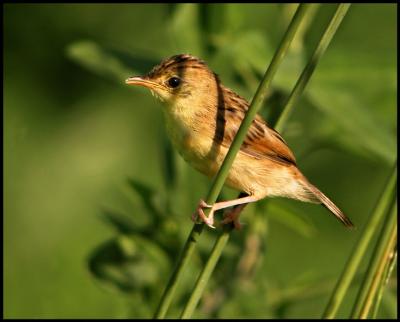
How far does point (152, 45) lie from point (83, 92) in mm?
520

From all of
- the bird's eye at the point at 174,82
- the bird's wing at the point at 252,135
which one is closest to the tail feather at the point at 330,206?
the bird's wing at the point at 252,135

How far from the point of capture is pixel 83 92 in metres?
5.68

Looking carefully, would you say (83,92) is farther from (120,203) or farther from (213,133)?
(213,133)

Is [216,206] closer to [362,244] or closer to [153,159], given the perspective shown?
[362,244]

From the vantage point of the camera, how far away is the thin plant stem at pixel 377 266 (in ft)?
8.05

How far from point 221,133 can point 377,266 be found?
123cm

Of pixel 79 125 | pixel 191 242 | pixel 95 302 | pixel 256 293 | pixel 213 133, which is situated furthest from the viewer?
pixel 79 125

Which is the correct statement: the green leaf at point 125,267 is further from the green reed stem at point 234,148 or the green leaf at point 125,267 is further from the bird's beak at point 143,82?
the green reed stem at point 234,148

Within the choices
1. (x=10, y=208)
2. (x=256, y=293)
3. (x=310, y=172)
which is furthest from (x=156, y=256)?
(x=10, y=208)

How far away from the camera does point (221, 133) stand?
362 cm

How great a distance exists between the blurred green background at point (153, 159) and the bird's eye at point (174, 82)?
278 millimetres

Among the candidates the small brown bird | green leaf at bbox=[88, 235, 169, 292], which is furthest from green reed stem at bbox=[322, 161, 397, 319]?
green leaf at bbox=[88, 235, 169, 292]

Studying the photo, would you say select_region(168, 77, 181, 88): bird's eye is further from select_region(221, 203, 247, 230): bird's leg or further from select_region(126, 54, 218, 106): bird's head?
select_region(221, 203, 247, 230): bird's leg

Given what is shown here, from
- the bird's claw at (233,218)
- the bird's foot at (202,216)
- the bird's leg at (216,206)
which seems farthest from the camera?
the bird's claw at (233,218)
